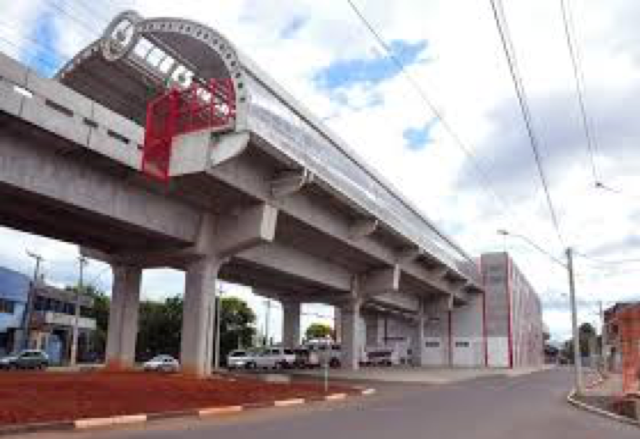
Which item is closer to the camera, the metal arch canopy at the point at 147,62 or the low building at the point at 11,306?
the metal arch canopy at the point at 147,62

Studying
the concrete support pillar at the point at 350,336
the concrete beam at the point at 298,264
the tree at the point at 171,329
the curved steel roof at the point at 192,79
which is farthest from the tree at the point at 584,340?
the curved steel roof at the point at 192,79

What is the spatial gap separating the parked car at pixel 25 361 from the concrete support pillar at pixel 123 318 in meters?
14.2

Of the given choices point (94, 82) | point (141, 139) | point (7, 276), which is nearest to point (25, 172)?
point (141, 139)

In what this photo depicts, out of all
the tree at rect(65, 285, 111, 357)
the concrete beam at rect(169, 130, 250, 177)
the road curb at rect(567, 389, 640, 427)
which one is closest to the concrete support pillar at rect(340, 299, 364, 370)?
the road curb at rect(567, 389, 640, 427)

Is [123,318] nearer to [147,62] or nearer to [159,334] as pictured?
[147,62]

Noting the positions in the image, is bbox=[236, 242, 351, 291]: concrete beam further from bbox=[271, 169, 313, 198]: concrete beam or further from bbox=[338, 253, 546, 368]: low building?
bbox=[338, 253, 546, 368]: low building

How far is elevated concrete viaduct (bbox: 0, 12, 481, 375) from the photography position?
22.5 meters

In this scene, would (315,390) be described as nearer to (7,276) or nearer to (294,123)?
(294,123)

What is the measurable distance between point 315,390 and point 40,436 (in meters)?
17.4

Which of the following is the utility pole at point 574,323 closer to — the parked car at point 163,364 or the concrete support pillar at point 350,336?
the concrete support pillar at point 350,336

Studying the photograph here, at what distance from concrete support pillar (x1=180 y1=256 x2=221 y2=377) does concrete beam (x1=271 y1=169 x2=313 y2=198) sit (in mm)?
4499

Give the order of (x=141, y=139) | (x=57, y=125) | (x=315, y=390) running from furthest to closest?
(x=315, y=390), (x=141, y=139), (x=57, y=125)

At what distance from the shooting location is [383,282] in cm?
5066

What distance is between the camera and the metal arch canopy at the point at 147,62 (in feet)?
89.4
